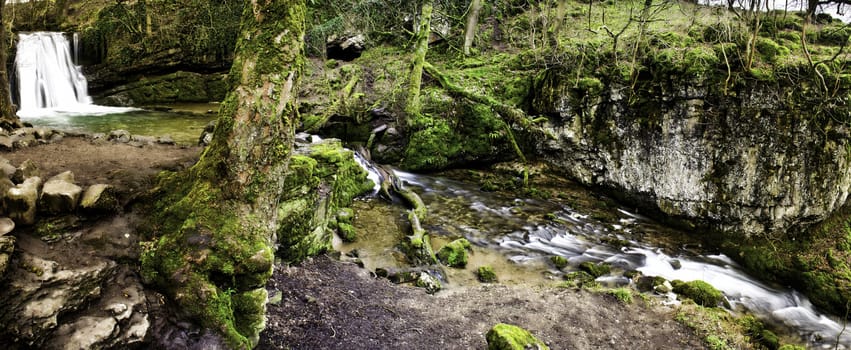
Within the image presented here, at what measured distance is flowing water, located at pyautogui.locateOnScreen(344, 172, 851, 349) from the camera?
8.41 m

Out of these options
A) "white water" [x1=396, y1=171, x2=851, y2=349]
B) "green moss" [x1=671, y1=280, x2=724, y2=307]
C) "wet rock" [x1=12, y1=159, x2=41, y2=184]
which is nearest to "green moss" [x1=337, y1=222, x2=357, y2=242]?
"white water" [x1=396, y1=171, x2=851, y2=349]

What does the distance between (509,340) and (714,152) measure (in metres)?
9.22

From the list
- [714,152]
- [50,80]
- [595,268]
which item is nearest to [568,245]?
[595,268]

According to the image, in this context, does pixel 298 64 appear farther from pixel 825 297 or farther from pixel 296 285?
pixel 825 297

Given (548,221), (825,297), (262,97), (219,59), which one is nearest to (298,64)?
(262,97)

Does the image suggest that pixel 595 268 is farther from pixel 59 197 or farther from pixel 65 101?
pixel 65 101

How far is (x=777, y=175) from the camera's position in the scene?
33.4 ft

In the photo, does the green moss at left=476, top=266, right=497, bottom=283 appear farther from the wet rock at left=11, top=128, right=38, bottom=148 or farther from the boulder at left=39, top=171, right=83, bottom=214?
the wet rock at left=11, top=128, right=38, bottom=148

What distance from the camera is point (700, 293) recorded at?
8086mm

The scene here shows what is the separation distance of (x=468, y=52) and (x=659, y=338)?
1595 centimetres

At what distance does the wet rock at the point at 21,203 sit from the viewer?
3.38m

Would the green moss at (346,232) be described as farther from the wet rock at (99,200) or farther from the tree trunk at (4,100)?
the tree trunk at (4,100)

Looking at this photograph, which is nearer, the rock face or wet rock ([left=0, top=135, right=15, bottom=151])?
wet rock ([left=0, top=135, right=15, bottom=151])

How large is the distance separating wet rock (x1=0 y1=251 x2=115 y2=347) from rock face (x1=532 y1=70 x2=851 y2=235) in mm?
12482
